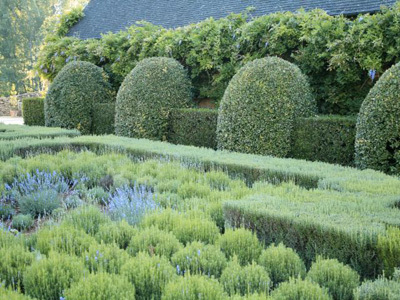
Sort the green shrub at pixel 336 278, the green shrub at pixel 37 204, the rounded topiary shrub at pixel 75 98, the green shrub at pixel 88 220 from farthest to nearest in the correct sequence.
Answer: the rounded topiary shrub at pixel 75 98 < the green shrub at pixel 37 204 < the green shrub at pixel 88 220 < the green shrub at pixel 336 278

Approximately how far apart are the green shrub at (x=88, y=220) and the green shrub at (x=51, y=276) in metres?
0.79

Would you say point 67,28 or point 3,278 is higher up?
point 67,28

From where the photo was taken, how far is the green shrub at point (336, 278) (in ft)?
9.02

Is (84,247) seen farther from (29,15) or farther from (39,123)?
(29,15)

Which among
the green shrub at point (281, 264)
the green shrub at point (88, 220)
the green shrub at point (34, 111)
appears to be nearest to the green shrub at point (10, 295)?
the green shrub at point (88, 220)

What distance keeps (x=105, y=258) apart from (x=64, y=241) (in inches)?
20.9

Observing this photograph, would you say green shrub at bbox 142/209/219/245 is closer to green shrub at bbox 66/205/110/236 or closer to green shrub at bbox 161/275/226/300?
green shrub at bbox 66/205/110/236

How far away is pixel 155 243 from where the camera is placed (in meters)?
3.49

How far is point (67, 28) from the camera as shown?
Result: 19641 millimetres

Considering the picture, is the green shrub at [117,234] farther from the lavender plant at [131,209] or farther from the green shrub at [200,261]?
the green shrub at [200,261]

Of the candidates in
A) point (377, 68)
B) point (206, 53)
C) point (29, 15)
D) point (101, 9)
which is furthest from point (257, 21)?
point (29, 15)

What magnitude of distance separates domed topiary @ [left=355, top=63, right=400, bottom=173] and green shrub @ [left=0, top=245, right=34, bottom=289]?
508cm

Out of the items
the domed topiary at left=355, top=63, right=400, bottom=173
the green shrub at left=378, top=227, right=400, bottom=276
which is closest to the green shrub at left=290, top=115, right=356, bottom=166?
the domed topiary at left=355, top=63, right=400, bottom=173

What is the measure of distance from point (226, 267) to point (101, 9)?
62.5 ft
